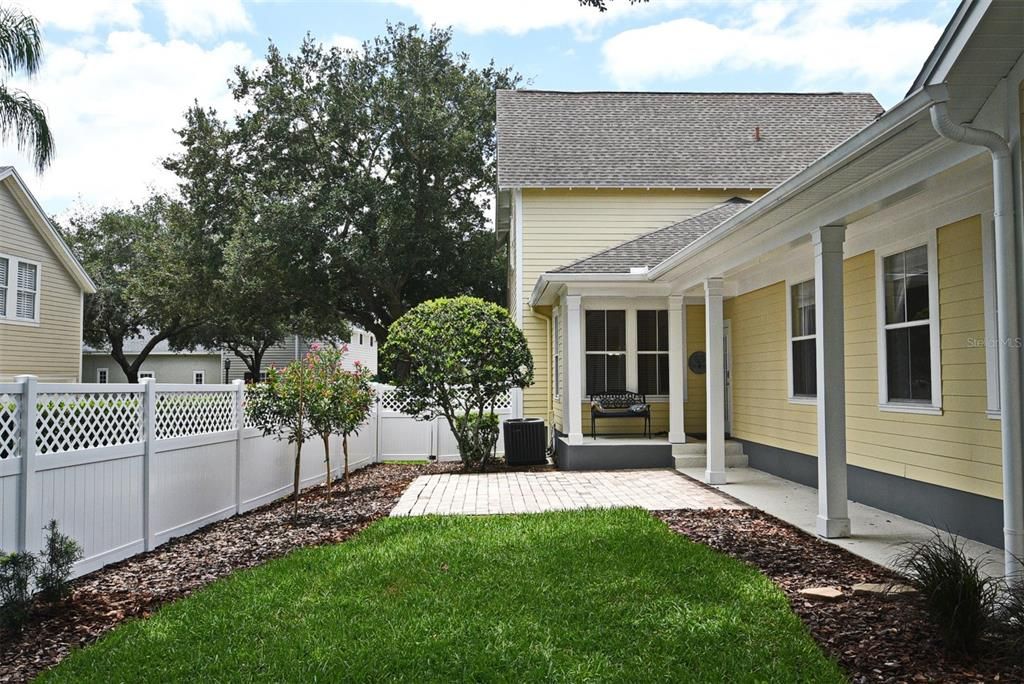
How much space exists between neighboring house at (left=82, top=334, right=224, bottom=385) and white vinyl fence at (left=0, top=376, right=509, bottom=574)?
31.5 metres

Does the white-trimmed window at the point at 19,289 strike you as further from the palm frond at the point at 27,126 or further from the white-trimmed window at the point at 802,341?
the white-trimmed window at the point at 802,341

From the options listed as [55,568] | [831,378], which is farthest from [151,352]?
[831,378]

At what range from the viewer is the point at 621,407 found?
1213 centimetres

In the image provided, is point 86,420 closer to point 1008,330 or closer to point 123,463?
point 123,463

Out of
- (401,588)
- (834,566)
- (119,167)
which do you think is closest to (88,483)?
(401,588)

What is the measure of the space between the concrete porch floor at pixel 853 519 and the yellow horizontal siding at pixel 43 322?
14.5 metres

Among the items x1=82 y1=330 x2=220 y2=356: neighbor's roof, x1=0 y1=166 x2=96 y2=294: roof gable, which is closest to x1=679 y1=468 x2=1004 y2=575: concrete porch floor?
x1=0 y1=166 x2=96 y2=294: roof gable

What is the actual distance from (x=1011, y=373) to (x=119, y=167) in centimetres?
4112

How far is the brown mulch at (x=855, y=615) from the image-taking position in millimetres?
3447

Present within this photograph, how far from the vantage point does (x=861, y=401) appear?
25.8ft

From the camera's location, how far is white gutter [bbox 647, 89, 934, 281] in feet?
13.6

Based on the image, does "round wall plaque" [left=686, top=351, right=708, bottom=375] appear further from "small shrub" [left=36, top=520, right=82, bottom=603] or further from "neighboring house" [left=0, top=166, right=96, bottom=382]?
"neighboring house" [left=0, top=166, right=96, bottom=382]

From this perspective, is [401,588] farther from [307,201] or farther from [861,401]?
[307,201]

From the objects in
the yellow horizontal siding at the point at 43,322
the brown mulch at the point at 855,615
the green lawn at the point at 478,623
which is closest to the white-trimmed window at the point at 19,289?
the yellow horizontal siding at the point at 43,322
